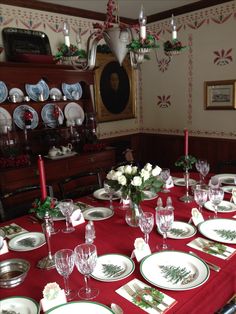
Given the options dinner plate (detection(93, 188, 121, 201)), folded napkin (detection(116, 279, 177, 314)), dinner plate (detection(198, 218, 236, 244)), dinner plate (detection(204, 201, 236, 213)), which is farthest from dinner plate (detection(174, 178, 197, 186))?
folded napkin (detection(116, 279, 177, 314))

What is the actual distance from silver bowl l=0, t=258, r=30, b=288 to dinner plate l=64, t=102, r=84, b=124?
2.36 meters

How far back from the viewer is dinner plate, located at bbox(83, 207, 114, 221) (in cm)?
165

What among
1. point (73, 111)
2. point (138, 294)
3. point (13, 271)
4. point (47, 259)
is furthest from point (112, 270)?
point (73, 111)

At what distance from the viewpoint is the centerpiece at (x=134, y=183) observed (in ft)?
4.72

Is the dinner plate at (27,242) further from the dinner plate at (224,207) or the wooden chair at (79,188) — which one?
the dinner plate at (224,207)

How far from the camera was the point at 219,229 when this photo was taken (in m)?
1.43

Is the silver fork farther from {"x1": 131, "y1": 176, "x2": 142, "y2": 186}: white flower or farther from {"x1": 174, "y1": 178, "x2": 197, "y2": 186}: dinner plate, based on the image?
{"x1": 174, "y1": 178, "x2": 197, "y2": 186}: dinner plate

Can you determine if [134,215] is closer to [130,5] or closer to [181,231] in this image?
[181,231]

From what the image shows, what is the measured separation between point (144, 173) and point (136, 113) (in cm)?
306

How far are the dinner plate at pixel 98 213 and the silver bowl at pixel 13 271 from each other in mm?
517

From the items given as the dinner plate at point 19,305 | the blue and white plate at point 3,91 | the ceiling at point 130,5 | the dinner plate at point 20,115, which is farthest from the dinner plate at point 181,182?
the ceiling at point 130,5

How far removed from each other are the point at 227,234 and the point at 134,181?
0.51 m

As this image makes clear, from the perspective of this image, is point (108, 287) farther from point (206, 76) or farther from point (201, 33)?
point (201, 33)

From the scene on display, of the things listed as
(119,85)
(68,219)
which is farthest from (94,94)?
(68,219)
